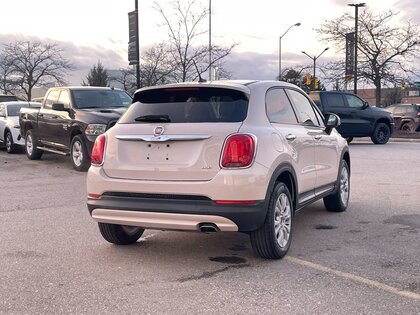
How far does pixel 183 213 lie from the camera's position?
460cm

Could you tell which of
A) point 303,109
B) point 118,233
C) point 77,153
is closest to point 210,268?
point 118,233

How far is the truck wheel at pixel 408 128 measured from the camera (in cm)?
2548

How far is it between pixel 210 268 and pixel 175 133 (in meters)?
1.27

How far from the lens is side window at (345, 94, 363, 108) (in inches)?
752

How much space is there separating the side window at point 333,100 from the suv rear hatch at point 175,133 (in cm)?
1421

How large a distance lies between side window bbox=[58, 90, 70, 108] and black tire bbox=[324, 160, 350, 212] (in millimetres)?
6957

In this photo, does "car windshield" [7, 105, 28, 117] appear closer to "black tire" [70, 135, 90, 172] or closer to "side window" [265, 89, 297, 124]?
"black tire" [70, 135, 90, 172]

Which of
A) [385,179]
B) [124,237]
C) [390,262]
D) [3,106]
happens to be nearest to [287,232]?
[390,262]

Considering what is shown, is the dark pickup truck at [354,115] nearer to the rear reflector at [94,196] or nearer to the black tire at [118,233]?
the black tire at [118,233]

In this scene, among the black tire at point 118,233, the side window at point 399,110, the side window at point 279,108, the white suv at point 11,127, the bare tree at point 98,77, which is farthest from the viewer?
the bare tree at point 98,77

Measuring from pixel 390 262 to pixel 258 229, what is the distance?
1.30 metres

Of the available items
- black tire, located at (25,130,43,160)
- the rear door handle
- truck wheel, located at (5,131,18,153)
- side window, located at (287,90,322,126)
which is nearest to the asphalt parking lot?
the rear door handle

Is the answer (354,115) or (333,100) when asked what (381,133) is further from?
(333,100)

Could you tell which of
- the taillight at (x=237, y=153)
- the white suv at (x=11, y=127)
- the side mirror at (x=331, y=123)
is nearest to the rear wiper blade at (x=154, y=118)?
the taillight at (x=237, y=153)
